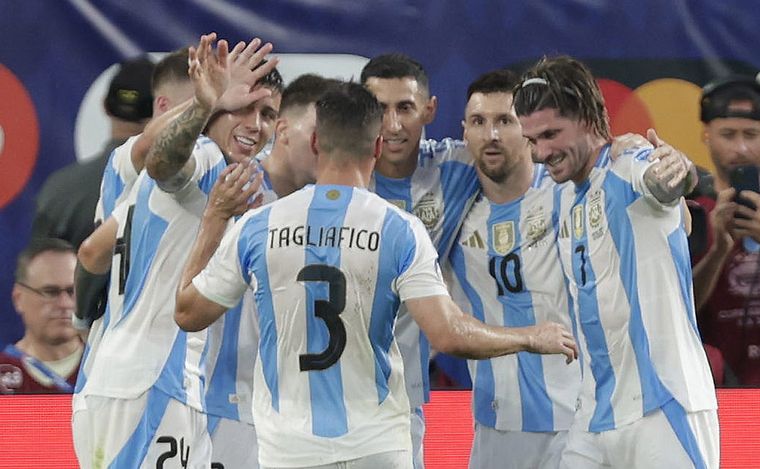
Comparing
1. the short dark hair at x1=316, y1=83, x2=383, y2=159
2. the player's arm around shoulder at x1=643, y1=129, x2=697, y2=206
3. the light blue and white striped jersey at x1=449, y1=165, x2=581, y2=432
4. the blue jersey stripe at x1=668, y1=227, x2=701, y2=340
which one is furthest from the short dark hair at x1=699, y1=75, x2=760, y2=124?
the short dark hair at x1=316, y1=83, x2=383, y2=159

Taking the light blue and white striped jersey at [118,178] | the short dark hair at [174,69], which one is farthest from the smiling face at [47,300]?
the short dark hair at [174,69]

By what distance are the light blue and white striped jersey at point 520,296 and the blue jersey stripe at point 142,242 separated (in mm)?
1486

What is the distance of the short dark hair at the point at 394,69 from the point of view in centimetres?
557

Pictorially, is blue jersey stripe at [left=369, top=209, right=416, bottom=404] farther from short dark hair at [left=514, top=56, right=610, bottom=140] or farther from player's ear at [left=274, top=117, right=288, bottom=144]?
player's ear at [left=274, top=117, right=288, bottom=144]

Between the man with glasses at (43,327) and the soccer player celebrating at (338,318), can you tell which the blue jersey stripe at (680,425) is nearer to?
the soccer player celebrating at (338,318)

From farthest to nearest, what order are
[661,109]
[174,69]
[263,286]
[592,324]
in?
1. [661,109]
2. [174,69]
3. [592,324]
4. [263,286]

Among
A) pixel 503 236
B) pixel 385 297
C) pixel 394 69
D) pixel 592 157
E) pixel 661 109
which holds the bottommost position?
pixel 385 297

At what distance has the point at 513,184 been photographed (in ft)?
18.2

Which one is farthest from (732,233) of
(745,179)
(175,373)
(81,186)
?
(175,373)

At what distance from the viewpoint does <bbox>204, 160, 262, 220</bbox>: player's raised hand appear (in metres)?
4.11

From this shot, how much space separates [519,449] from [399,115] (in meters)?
1.44

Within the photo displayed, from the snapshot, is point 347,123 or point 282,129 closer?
point 347,123

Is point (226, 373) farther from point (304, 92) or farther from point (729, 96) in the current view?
point (729, 96)

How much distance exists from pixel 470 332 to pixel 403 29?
3.50 meters
